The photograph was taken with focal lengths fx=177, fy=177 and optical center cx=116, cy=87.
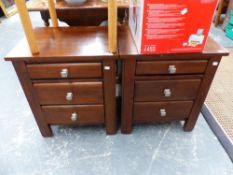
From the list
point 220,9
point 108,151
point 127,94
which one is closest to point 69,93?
point 127,94

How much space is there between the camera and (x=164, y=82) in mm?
1009

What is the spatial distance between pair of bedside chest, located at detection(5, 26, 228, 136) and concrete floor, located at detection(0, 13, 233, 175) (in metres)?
0.14

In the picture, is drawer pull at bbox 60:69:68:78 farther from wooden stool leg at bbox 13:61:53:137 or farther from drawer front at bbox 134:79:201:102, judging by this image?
drawer front at bbox 134:79:201:102

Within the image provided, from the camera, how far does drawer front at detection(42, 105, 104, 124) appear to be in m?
1.10

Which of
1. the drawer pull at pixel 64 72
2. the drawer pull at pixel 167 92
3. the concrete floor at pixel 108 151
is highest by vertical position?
the drawer pull at pixel 64 72

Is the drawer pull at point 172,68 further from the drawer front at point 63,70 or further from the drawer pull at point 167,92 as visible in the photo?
the drawer front at point 63,70

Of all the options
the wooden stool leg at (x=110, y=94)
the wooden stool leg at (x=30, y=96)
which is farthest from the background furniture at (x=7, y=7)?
the wooden stool leg at (x=110, y=94)

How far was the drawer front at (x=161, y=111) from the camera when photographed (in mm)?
1118

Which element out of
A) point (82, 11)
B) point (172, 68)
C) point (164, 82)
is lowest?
point (164, 82)

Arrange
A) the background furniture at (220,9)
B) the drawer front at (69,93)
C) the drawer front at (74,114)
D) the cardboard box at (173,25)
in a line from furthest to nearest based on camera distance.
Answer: the background furniture at (220,9)
the drawer front at (74,114)
the drawer front at (69,93)
the cardboard box at (173,25)

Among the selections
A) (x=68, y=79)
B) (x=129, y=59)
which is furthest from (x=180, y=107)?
(x=68, y=79)

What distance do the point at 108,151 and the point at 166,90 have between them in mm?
556

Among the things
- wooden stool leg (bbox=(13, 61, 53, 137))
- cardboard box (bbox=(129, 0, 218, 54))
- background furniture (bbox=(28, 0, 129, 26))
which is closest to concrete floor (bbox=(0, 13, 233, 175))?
wooden stool leg (bbox=(13, 61, 53, 137))

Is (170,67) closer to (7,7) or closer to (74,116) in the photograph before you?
(74,116)
